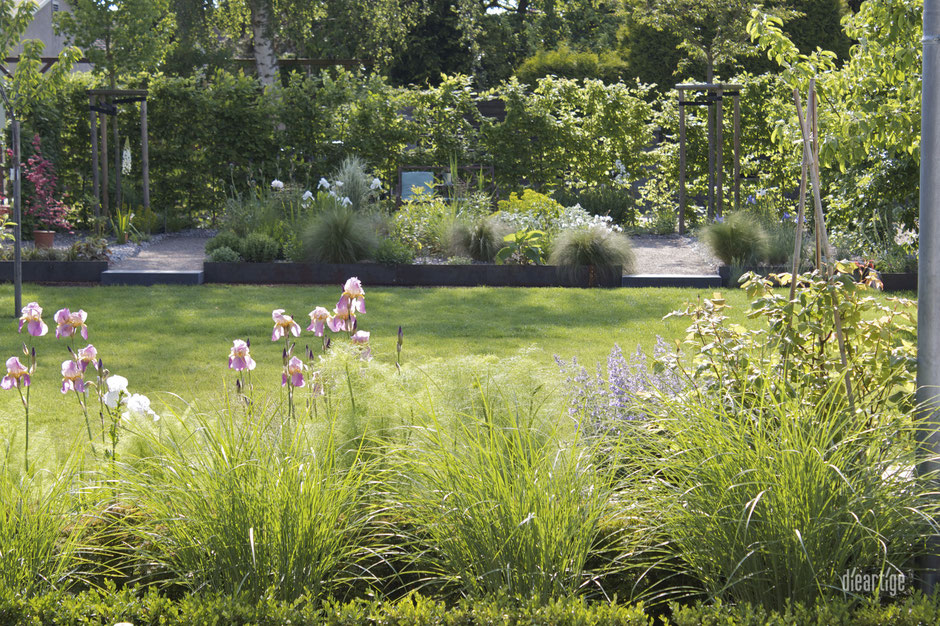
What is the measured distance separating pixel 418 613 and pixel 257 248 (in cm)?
777

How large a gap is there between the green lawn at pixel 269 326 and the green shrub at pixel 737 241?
1263 mm

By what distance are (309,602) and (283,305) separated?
5.78m

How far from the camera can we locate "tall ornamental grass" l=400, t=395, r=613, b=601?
2.01 meters

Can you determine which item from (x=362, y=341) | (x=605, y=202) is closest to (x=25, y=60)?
(x=605, y=202)

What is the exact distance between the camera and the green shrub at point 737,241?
9.13 meters

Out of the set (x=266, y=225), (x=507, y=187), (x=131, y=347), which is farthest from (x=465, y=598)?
(x=507, y=187)

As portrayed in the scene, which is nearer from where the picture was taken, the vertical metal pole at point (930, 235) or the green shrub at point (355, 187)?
the vertical metal pole at point (930, 235)

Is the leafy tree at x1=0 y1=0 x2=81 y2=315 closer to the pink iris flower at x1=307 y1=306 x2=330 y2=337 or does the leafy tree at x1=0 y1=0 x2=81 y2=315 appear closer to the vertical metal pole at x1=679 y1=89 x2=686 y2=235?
the pink iris flower at x1=307 y1=306 x2=330 y2=337

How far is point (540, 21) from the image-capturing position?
96.8ft

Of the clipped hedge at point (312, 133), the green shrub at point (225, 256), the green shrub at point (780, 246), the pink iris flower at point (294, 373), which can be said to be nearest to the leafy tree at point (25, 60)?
the green shrub at point (225, 256)

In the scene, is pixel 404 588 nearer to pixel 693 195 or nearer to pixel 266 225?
pixel 266 225

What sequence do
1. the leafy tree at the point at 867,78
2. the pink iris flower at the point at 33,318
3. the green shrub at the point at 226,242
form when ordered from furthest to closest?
the green shrub at the point at 226,242, the leafy tree at the point at 867,78, the pink iris flower at the point at 33,318

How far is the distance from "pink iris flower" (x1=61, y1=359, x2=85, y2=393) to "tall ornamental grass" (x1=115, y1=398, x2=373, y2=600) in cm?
62

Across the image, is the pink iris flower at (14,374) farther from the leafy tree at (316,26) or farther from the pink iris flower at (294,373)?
the leafy tree at (316,26)
